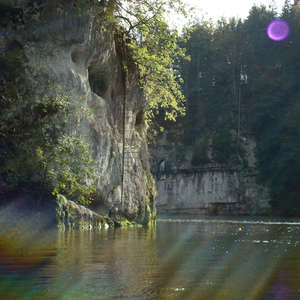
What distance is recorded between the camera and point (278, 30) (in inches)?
2491

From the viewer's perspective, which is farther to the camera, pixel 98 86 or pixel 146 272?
pixel 98 86

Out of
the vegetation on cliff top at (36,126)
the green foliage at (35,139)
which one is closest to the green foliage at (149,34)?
the vegetation on cliff top at (36,126)

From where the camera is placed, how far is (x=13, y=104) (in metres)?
17.1

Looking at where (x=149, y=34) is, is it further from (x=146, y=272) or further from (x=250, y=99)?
(x=250, y=99)

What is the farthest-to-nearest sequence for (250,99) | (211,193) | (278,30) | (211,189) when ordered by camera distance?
(278,30)
(250,99)
(211,189)
(211,193)

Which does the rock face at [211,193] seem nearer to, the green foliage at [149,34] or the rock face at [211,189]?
the rock face at [211,189]

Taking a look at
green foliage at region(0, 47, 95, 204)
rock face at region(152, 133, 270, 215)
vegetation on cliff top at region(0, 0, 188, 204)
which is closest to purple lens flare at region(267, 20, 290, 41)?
rock face at region(152, 133, 270, 215)

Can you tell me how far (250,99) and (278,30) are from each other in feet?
31.3

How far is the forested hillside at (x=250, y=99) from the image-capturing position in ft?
175

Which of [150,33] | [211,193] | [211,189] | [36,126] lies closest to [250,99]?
[211,189]

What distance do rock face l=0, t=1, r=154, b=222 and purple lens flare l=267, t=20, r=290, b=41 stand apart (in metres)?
39.3

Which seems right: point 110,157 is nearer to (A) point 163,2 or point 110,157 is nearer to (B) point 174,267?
(A) point 163,2

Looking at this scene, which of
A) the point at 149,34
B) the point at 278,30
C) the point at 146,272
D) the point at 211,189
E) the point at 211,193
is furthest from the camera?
the point at 278,30

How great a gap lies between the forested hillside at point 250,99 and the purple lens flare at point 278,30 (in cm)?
53
